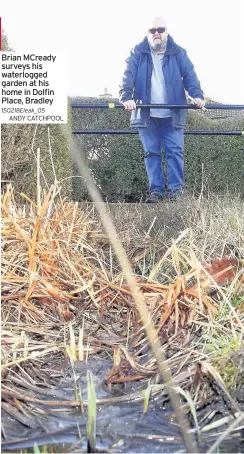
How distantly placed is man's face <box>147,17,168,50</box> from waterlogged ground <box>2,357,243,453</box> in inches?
172

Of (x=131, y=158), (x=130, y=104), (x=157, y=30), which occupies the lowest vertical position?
(x=131, y=158)

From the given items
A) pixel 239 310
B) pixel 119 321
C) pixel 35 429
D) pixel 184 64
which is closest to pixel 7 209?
pixel 119 321

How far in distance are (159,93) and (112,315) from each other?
3.74m

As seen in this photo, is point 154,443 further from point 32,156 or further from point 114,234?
point 32,156

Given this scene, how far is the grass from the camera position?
237 cm

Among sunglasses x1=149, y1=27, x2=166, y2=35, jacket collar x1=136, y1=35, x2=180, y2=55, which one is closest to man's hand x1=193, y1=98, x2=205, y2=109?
jacket collar x1=136, y1=35, x2=180, y2=55

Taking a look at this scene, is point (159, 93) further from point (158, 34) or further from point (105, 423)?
point (105, 423)

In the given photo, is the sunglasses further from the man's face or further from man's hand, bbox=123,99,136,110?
man's hand, bbox=123,99,136,110

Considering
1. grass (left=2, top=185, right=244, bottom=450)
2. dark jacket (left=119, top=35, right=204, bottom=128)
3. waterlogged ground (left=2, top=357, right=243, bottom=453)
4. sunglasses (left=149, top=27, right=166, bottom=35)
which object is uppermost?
sunglasses (left=149, top=27, right=166, bottom=35)

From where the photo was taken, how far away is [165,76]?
6.31m

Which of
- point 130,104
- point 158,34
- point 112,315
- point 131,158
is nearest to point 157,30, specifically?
point 158,34
